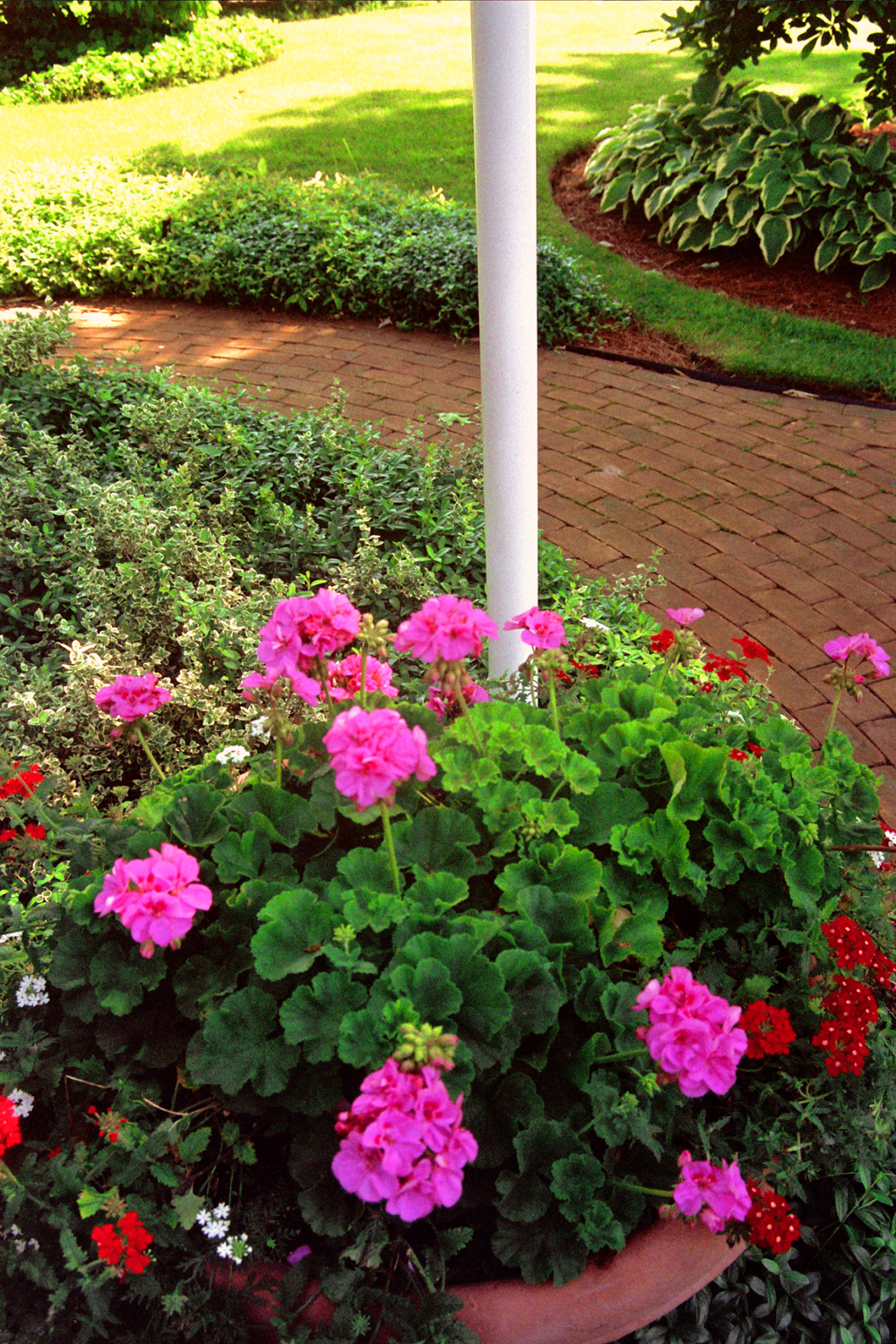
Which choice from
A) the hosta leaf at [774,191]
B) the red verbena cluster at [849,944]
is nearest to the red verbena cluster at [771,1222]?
the red verbena cluster at [849,944]

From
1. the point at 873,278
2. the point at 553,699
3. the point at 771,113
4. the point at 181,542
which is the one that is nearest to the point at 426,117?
the point at 771,113

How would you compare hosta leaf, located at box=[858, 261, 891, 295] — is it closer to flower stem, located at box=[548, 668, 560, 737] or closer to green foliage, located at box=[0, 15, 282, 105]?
flower stem, located at box=[548, 668, 560, 737]

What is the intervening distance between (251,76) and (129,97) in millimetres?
1306

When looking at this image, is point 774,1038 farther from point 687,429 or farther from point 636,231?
point 636,231

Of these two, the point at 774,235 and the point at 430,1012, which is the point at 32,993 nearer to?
the point at 430,1012

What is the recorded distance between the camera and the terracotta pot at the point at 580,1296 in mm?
1321

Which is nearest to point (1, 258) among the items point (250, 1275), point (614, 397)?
point (614, 397)

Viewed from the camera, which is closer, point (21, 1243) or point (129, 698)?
point (21, 1243)

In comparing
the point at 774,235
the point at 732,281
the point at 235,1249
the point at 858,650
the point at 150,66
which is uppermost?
the point at 150,66

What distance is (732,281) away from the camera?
5.98 m

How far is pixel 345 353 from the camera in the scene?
5.21m

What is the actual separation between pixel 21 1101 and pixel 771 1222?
1.10 meters

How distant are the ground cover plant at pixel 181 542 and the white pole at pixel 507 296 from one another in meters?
0.69

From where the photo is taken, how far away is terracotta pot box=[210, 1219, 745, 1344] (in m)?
1.32
